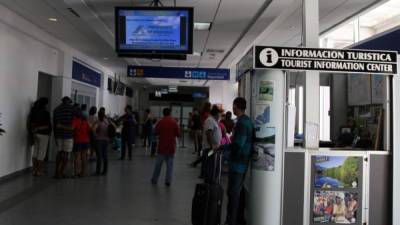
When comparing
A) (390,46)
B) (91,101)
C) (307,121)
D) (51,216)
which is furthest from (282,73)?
(91,101)

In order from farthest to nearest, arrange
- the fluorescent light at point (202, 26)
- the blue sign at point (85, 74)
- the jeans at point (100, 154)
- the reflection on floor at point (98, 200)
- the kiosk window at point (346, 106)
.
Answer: the blue sign at point (85, 74), the fluorescent light at point (202, 26), the jeans at point (100, 154), the kiosk window at point (346, 106), the reflection on floor at point (98, 200)

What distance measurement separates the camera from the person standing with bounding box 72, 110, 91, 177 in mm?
8148

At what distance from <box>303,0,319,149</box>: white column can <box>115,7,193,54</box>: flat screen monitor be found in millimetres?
1803

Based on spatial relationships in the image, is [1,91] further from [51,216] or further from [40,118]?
[51,216]

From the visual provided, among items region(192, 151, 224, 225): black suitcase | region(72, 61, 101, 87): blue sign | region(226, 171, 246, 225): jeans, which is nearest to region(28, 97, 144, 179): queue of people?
region(72, 61, 101, 87): blue sign

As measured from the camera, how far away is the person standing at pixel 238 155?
4371mm

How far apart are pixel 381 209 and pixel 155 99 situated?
25.1 m

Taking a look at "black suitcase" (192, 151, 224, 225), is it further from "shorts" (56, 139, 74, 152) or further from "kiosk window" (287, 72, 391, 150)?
"shorts" (56, 139, 74, 152)

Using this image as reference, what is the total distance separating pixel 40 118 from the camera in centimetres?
802

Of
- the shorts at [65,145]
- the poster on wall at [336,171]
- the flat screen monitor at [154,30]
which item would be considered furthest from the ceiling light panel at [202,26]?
the poster on wall at [336,171]

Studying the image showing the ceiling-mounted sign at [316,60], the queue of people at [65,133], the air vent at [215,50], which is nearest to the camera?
the ceiling-mounted sign at [316,60]

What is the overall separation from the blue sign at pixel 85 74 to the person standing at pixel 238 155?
829 cm

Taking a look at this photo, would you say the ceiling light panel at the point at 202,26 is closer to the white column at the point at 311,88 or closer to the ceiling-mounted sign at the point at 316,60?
the white column at the point at 311,88

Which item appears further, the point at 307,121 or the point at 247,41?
the point at 247,41
